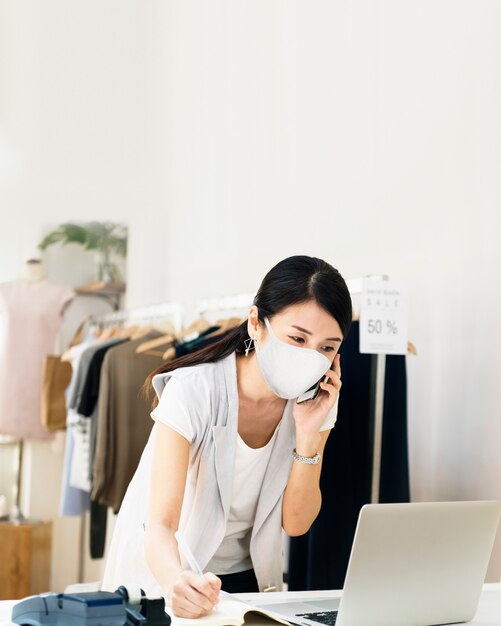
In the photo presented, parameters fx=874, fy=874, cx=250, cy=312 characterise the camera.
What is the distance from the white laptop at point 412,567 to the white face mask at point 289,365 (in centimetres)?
46

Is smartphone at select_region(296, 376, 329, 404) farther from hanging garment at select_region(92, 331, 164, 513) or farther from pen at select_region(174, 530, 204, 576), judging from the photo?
hanging garment at select_region(92, 331, 164, 513)

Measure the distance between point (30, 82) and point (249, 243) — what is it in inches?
39.0

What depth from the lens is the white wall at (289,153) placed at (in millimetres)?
2557

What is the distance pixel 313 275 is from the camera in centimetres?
178

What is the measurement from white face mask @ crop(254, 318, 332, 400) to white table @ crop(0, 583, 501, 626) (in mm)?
411

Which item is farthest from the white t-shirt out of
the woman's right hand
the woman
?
the woman's right hand

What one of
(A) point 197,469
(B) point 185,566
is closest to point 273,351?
(A) point 197,469

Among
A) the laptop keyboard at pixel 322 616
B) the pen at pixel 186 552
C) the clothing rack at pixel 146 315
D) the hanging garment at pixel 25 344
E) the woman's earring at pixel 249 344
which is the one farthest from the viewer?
the clothing rack at pixel 146 315

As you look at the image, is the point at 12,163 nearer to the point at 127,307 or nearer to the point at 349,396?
the point at 127,307

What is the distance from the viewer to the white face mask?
1802mm

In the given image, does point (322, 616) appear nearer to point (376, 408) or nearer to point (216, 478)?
point (216, 478)

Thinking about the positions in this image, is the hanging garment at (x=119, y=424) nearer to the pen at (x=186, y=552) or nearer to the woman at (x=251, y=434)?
the woman at (x=251, y=434)

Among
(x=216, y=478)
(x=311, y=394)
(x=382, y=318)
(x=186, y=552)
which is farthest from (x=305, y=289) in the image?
(x=382, y=318)

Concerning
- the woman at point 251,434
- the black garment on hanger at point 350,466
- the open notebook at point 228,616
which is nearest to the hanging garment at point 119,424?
the black garment on hanger at point 350,466
